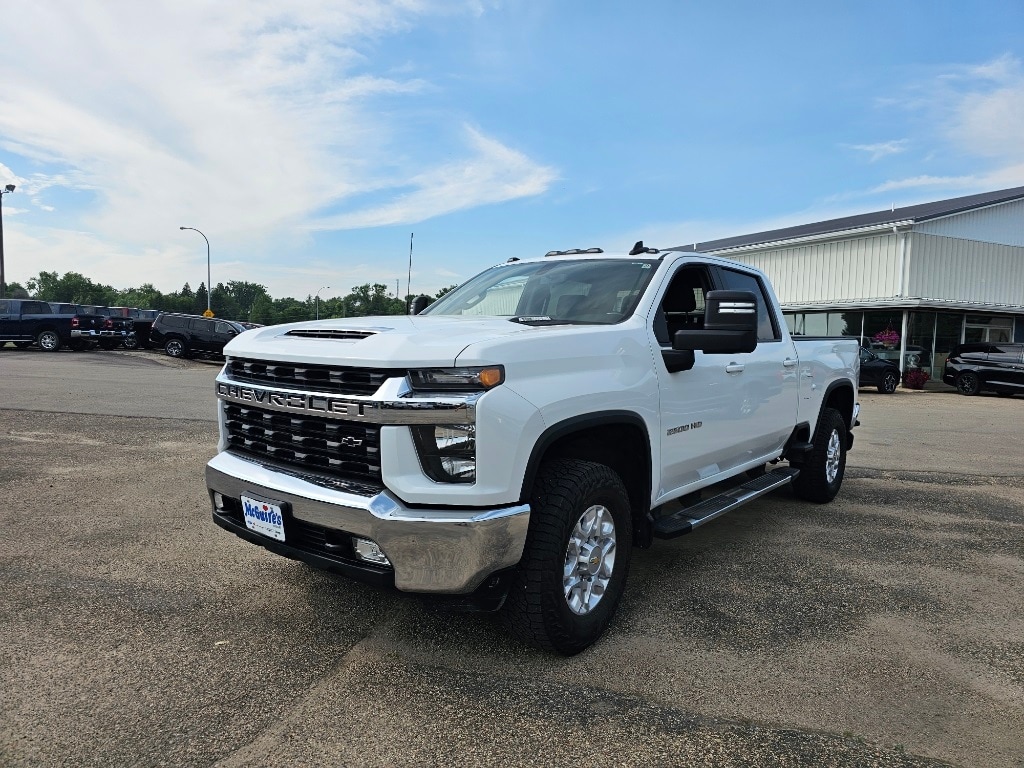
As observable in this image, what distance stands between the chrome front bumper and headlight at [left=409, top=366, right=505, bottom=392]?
1.50 feet

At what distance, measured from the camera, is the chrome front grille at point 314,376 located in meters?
2.78

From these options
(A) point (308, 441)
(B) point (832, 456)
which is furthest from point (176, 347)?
(A) point (308, 441)

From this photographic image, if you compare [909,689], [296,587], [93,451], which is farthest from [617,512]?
[93,451]

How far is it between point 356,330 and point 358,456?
62 cm

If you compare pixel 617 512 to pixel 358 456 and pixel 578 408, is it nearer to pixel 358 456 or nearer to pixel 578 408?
pixel 578 408

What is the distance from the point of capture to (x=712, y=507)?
13.4 ft

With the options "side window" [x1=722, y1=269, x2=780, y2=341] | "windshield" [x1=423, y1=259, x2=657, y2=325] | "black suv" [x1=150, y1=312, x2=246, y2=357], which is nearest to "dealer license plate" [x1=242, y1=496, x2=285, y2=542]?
"windshield" [x1=423, y1=259, x2=657, y2=325]

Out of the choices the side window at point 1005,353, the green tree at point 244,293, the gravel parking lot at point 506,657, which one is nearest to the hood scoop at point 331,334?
the gravel parking lot at point 506,657

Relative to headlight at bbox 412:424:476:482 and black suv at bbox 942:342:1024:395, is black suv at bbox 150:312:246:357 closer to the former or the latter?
black suv at bbox 942:342:1024:395

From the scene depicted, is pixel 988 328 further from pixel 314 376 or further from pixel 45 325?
pixel 45 325

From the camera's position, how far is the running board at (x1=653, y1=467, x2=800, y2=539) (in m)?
3.63

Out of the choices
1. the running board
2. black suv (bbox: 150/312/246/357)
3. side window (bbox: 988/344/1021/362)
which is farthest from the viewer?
black suv (bbox: 150/312/246/357)

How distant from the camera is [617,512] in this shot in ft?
10.8

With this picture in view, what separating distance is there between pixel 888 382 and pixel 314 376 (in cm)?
2128
